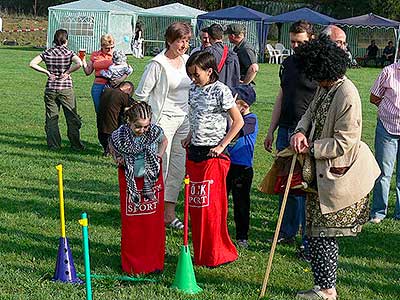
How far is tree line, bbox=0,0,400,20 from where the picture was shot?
152ft

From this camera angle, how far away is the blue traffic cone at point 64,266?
5.29 metres

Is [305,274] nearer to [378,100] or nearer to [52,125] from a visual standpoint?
[378,100]

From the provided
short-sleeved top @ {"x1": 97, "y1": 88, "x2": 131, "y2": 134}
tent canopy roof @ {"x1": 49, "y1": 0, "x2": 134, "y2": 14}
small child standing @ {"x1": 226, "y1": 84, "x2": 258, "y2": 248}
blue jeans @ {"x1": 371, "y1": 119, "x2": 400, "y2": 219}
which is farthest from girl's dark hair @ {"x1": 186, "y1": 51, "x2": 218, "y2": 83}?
tent canopy roof @ {"x1": 49, "y1": 0, "x2": 134, "y2": 14}

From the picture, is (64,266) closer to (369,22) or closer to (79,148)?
(79,148)

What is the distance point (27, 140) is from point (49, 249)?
6.00 meters

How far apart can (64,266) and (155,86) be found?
196cm

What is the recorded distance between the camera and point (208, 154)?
18.6ft

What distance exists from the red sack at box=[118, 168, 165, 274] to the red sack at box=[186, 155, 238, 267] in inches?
11.6

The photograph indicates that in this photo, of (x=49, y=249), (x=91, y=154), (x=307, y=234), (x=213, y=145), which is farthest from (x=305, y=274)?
(x=91, y=154)

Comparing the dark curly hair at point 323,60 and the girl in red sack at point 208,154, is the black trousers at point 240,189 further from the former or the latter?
the dark curly hair at point 323,60

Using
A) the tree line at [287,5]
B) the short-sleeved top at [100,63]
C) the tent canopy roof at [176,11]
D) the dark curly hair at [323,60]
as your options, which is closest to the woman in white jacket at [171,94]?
the dark curly hair at [323,60]

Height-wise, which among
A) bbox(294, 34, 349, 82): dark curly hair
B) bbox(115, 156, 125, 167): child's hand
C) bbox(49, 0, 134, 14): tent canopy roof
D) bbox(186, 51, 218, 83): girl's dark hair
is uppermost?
bbox(294, 34, 349, 82): dark curly hair

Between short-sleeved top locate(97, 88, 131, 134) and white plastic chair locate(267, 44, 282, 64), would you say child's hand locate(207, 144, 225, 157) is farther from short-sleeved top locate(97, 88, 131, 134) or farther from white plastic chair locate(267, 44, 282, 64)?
white plastic chair locate(267, 44, 282, 64)

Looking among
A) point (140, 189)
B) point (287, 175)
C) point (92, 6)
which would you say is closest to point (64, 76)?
point (140, 189)
